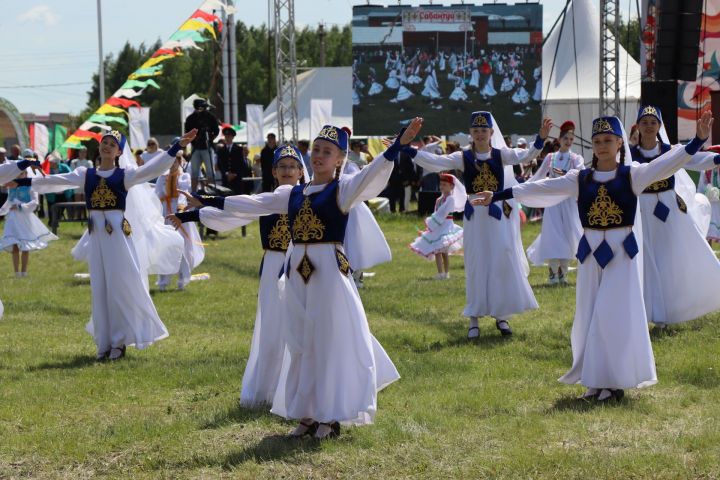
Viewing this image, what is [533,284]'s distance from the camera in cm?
1630

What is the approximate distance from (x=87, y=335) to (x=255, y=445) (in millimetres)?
5830

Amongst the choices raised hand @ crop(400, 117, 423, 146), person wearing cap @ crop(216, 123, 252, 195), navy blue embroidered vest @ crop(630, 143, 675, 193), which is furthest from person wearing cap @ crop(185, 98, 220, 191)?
raised hand @ crop(400, 117, 423, 146)

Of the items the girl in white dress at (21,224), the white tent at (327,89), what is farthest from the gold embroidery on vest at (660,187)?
the white tent at (327,89)

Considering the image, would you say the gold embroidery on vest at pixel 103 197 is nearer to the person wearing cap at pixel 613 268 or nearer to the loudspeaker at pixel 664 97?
the person wearing cap at pixel 613 268

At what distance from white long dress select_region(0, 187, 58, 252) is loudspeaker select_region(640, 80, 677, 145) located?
10112 millimetres

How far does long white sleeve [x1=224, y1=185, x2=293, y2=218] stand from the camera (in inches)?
302

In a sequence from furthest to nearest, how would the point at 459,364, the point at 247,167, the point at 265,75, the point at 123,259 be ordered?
the point at 265,75, the point at 247,167, the point at 123,259, the point at 459,364

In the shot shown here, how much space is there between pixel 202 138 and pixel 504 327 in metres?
13.5

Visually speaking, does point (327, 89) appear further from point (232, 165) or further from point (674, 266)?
point (674, 266)

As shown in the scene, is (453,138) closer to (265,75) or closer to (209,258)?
(209,258)

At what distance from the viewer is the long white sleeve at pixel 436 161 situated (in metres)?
11.2

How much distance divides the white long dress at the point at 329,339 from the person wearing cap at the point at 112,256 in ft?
12.5

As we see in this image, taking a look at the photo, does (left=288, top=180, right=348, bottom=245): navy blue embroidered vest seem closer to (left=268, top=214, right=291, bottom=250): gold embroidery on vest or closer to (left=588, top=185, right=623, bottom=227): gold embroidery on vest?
(left=268, top=214, right=291, bottom=250): gold embroidery on vest

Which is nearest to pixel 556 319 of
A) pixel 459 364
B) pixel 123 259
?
pixel 459 364
